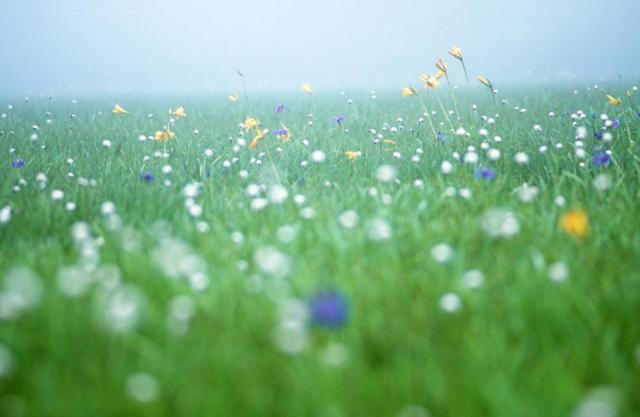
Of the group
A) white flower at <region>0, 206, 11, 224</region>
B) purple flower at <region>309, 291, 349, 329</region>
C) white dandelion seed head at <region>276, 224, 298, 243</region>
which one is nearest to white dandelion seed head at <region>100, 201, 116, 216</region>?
white flower at <region>0, 206, 11, 224</region>

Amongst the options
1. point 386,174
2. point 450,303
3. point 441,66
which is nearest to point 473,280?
point 450,303

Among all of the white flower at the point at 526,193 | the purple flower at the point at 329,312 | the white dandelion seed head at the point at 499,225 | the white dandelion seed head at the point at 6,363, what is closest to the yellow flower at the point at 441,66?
the white flower at the point at 526,193

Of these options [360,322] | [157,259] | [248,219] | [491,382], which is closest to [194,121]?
[248,219]

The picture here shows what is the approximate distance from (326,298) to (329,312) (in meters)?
0.07

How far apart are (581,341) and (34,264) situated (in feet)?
7.72

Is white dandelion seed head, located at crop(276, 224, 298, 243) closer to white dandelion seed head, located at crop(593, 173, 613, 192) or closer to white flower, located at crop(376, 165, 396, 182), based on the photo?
white flower, located at crop(376, 165, 396, 182)

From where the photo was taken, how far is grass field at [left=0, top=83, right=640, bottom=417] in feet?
5.06

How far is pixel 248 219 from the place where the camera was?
3.02m

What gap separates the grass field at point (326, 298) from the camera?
5.06ft

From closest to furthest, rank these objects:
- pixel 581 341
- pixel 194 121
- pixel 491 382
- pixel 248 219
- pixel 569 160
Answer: pixel 491 382, pixel 581 341, pixel 248 219, pixel 569 160, pixel 194 121

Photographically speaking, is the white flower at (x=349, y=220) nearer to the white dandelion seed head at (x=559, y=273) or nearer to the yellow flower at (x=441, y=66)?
the white dandelion seed head at (x=559, y=273)

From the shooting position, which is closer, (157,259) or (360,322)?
(360,322)

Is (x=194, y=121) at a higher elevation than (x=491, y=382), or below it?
higher

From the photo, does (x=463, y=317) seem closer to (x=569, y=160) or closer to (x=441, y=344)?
(x=441, y=344)
